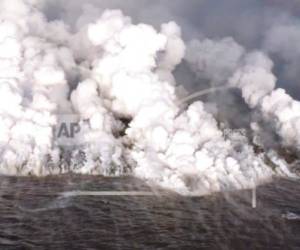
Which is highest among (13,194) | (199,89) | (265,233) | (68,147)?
(199,89)

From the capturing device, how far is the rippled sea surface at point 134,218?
8775 centimetres

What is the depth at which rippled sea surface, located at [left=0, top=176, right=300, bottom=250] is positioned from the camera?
8775 cm

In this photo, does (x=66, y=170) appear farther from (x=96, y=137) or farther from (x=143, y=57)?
(x=143, y=57)

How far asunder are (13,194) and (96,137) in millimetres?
26173

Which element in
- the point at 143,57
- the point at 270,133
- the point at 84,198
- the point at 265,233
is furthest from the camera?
the point at 270,133

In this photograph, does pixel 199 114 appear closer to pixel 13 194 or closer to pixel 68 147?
pixel 68 147

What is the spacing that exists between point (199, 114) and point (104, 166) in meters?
23.0

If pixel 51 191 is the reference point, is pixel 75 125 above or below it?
above

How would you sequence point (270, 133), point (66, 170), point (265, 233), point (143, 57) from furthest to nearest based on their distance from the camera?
point (270, 133), point (143, 57), point (66, 170), point (265, 233)

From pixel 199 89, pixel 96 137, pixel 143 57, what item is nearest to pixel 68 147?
pixel 96 137

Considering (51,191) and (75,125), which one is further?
(75,125)

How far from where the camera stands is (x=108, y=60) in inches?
5221

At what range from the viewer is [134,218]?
319 feet

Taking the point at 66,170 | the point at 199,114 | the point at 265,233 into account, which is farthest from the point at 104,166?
the point at 265,233
